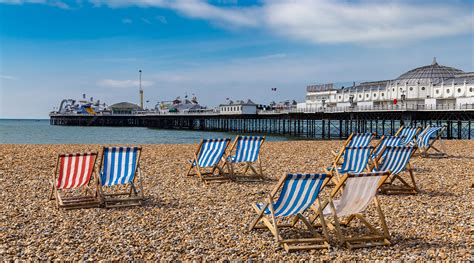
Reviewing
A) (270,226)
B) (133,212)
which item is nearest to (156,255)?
(270,226)

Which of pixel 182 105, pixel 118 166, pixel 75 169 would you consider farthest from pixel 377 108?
pixel 182 105

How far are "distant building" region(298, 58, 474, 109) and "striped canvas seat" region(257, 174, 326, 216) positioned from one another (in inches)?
1226

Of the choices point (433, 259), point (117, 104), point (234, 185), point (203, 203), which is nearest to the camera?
point (433, 259)

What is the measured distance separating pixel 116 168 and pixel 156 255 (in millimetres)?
2204

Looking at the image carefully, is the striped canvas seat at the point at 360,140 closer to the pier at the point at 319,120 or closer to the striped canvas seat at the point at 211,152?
the striped canvas seat at the point at 211,152

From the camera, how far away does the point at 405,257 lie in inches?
140

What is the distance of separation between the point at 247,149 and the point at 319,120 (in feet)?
133

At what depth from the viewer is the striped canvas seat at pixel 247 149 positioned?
7336 millimetres

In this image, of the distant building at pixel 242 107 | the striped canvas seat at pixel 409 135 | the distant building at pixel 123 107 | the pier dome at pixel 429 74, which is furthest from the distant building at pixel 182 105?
the striped canvas seat at pixel 409 135

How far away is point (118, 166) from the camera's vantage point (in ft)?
18.2

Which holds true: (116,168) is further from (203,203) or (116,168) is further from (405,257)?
(405,257)

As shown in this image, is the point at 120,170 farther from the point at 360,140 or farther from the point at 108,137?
the point at 108,137

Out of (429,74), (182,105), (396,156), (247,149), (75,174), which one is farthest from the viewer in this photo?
(182,105)

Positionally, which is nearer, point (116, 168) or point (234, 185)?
point (116, 168)
